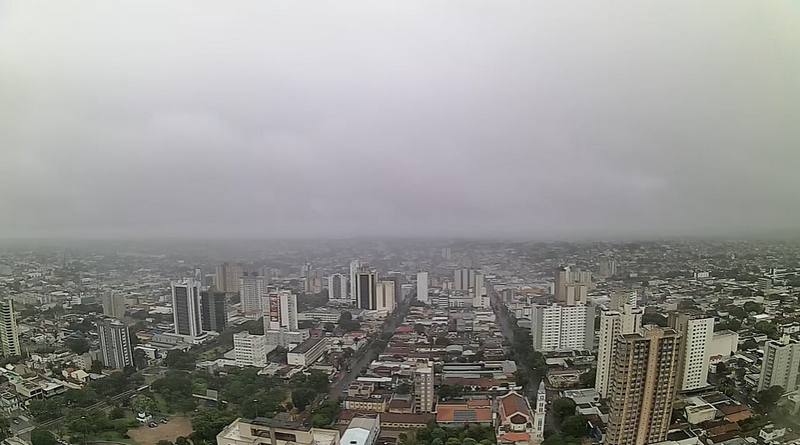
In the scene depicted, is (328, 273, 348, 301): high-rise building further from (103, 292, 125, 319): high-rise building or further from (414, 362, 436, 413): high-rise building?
(103, 292, 125, 319): high-rise building

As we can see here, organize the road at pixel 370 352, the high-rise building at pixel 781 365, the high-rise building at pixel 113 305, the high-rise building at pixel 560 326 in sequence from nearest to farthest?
the high-rise building at pixel 781 365 → the road at pixel 370 352 → the high-rise building at pixel 560 326 → the high-rise building at pixel 113 305

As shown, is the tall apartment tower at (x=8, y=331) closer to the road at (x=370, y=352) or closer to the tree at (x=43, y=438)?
the tree at (x=43, y=438)

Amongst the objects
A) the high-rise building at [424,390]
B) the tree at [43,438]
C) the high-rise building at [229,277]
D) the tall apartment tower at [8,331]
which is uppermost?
the high-rise building at [229,277]

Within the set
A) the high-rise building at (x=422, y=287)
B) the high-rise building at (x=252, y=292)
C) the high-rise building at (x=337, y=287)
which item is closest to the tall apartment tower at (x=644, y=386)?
the high-rise building at (x=422, y=287)

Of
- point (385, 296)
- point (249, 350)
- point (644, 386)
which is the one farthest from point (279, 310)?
point (644, 386)

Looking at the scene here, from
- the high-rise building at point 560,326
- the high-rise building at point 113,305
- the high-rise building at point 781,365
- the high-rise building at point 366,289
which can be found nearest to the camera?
the high-rise building at point 781,365
